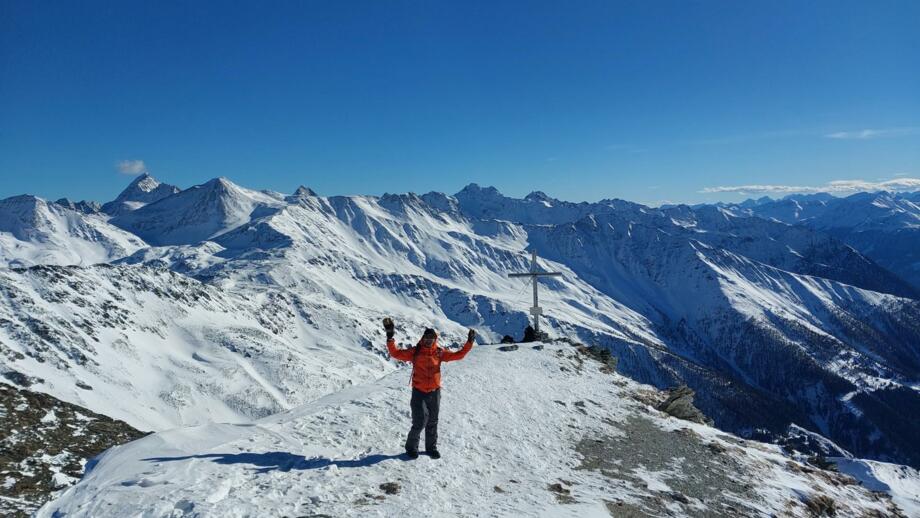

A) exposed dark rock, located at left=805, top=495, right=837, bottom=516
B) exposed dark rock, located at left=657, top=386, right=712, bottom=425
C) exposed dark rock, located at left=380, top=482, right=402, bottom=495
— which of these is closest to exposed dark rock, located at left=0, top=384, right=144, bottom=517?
exposed dark rock, located at left=380, top=482, right=402, bottom=495

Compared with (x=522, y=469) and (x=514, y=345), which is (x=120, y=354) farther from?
(x=522, y=469)

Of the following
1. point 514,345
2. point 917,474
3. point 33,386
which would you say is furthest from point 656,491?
point 33,386

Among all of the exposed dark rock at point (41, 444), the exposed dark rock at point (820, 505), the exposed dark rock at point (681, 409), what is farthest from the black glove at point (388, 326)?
the exposed dark rock at point (681, 409)

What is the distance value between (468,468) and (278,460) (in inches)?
203

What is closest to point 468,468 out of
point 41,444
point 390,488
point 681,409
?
point 390,488

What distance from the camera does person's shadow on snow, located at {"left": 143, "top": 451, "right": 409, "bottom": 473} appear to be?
41.5ft

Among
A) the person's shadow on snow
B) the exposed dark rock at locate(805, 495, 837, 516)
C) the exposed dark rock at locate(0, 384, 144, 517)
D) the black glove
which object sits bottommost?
the exposed dark rock at locate(805, 495, 837, 516)

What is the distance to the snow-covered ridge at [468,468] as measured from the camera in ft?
36.8

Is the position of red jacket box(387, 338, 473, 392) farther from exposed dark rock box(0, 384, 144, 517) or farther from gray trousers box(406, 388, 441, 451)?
exposed dark rock box(0, 384, 144, 517)

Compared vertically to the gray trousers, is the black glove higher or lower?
higher

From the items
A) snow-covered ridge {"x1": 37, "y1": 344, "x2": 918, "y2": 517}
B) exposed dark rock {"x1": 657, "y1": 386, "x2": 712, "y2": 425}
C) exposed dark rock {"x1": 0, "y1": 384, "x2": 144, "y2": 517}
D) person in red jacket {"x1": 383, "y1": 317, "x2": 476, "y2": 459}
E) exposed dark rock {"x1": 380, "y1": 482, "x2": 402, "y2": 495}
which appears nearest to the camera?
snow-covered ridge {"x1": 37, "y1": 344, "x2": 918, "y2": 517}

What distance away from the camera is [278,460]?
13.2 m

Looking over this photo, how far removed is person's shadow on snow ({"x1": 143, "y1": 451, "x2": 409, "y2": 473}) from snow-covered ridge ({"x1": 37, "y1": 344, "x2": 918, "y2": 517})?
5 centimetres

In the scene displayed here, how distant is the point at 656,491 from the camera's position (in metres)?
15.4
